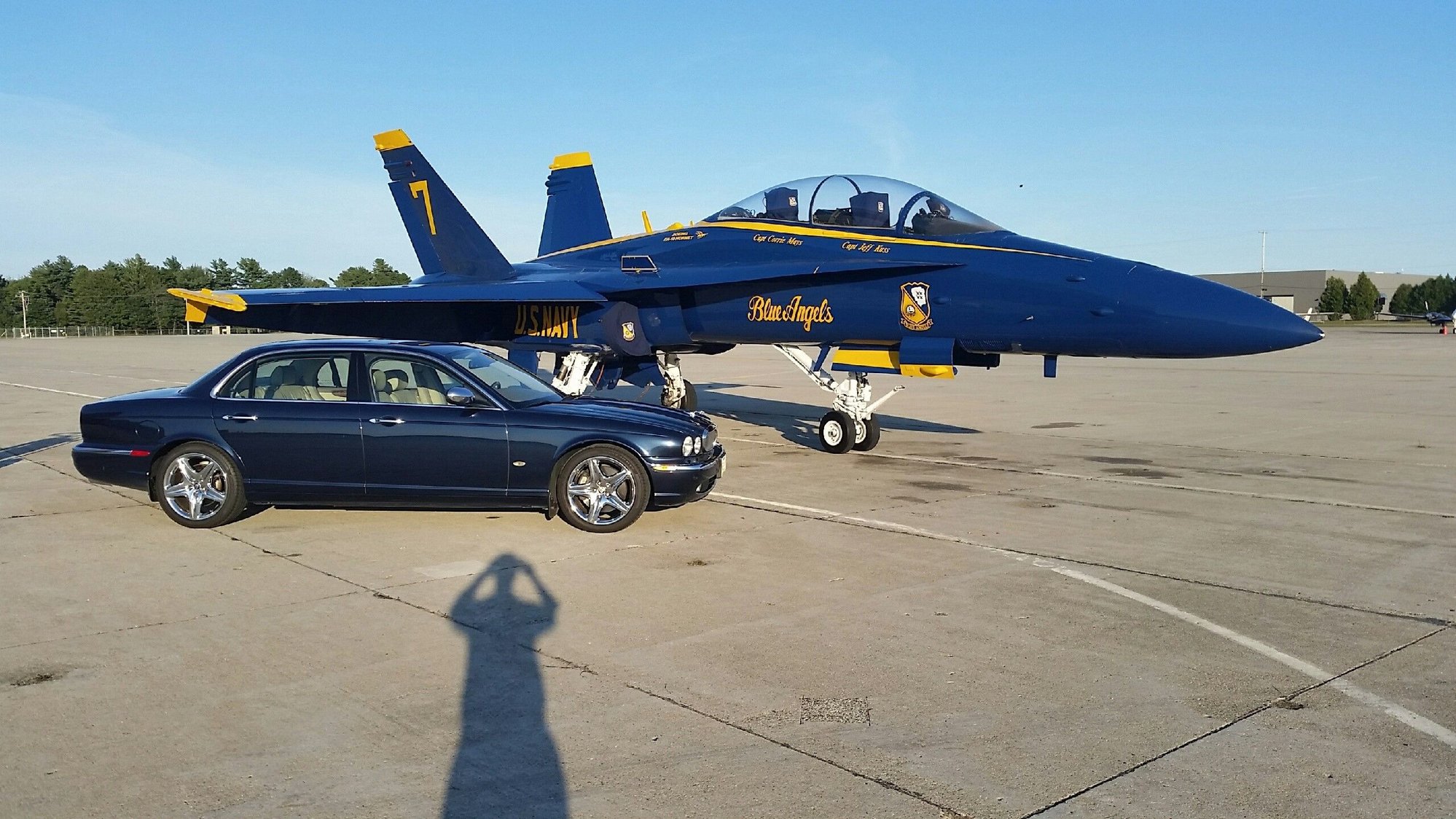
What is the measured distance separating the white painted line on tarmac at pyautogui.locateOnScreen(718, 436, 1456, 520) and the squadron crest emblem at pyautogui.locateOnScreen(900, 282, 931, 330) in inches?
62.0

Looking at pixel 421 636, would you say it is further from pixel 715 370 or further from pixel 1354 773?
pixel 715 370

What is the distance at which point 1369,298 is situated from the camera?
339 feet

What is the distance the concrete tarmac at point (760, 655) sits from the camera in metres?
3.67

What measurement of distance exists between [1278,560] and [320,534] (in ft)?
21.5

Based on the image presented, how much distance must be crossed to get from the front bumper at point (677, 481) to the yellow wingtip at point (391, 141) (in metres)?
10.7

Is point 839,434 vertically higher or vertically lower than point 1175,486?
higher

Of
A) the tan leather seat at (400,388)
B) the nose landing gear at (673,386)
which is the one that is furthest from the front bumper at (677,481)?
the nose landing gear at (673,386)

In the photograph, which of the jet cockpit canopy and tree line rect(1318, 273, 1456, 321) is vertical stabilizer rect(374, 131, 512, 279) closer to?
the jet cockpit canopy

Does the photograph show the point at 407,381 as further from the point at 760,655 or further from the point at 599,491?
the point at 760,655

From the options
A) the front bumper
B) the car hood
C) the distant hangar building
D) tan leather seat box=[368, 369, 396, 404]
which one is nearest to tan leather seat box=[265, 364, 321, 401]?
tan leather seat box=[368, 369, 396, 404]

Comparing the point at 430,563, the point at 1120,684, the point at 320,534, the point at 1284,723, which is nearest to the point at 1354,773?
the point at 1284,723

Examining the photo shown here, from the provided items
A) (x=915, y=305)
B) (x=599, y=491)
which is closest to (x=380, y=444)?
(x=599, y=491)

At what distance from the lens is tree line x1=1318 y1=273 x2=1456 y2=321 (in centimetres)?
10319

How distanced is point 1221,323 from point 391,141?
1247 cm
